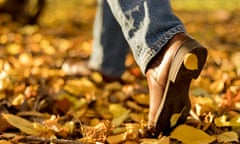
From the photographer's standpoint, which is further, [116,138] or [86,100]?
[86,100]

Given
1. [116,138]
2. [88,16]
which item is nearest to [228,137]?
[116,138]

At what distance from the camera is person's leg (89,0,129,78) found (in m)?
2.27

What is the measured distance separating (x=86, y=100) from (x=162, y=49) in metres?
0.58

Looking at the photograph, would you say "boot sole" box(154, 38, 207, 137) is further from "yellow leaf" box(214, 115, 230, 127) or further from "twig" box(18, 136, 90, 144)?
"twig" box(18, 136, 90, 144)

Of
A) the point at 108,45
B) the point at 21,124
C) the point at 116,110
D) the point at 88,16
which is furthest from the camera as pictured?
the point at 88,16

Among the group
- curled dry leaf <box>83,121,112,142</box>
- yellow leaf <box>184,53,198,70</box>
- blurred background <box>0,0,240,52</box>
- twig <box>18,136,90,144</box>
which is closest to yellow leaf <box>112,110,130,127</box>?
curled dry leaf <box>83,121,112,142</box>

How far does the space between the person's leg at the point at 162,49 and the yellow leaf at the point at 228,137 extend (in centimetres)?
14

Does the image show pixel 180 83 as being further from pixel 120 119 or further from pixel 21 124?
pixel 21 124

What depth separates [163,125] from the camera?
153cm

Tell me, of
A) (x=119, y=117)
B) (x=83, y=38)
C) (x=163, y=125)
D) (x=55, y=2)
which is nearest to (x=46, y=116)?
(x=119, y=117)

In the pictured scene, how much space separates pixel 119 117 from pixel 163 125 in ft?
0.79

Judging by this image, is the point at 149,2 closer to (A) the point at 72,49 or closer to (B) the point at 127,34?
(B) the point at 127,34

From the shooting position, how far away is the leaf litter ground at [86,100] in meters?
1.52

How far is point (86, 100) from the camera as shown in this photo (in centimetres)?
193
